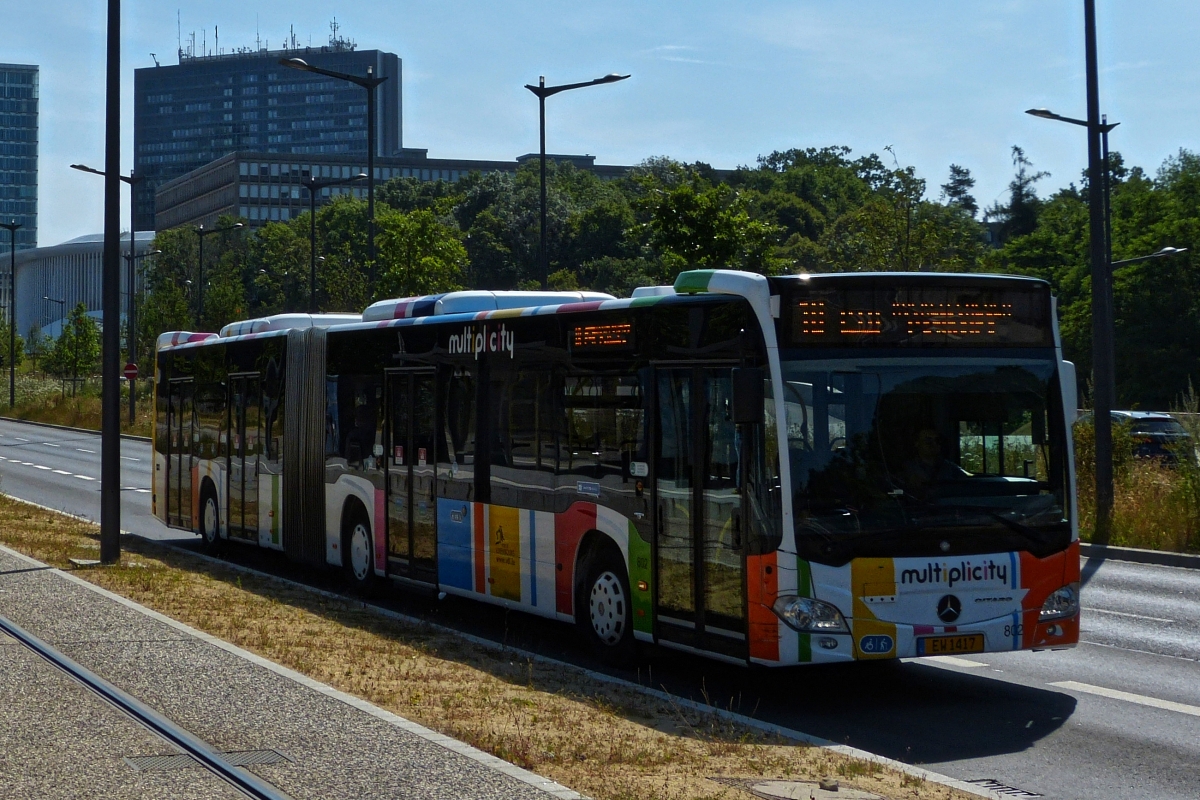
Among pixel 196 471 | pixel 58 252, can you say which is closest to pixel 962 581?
pixel 196 471

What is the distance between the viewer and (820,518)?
9.66 meters

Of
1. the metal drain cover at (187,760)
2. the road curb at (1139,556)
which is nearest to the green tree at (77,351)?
the road curb at (1139,556)

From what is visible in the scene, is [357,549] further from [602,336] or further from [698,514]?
[698,514]

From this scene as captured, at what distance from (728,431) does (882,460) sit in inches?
40.2

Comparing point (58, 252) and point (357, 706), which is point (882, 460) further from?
point (58, 252)

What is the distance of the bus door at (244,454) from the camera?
1886cm

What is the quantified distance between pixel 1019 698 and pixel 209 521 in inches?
505

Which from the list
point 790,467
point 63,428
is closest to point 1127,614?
point 790,467

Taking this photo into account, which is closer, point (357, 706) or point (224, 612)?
point (357, 706)

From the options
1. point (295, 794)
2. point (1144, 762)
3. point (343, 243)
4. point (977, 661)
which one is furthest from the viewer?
point (343, 243)

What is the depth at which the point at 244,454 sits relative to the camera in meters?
19.2

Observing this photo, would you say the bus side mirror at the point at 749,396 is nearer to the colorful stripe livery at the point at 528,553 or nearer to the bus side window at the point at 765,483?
the bus side window at the point at 765,483

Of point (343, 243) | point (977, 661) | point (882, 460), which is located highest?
point (343, 243)

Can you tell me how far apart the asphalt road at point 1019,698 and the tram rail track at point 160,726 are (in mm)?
3337
